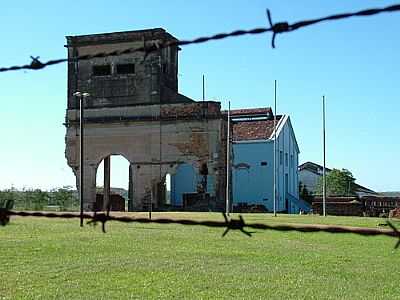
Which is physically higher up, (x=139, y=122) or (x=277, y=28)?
(x=139, y=122)

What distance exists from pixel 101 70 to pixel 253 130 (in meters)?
Answer: 11.2

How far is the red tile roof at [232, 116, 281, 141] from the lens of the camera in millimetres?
44750

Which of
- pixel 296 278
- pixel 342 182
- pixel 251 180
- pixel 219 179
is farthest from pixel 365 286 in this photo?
pixel 342 182

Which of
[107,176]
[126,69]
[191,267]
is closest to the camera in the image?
[191,267]

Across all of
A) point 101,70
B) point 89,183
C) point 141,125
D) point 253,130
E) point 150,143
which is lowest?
point 89,183

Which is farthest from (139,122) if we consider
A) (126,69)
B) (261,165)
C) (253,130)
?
(253,130)

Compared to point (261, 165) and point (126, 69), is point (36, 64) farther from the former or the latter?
point (261, 165)

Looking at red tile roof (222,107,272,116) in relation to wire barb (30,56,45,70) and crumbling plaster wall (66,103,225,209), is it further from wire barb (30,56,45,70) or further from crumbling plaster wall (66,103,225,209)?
wire barb (30,56,45,70)

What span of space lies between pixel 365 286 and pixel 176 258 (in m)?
3.96

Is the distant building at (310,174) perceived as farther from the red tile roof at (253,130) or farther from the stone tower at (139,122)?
the stone tower at (139,122)

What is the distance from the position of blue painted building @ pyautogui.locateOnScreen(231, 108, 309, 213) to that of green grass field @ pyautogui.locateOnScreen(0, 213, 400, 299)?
2508 centimetres

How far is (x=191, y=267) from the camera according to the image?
38.3 feet

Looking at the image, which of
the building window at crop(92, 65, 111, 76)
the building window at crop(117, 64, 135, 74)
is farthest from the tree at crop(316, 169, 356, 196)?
the building window at crop(92, 65, 111, 76)

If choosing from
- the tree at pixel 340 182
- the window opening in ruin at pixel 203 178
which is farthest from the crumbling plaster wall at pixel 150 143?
the tree at pixel 340 182
